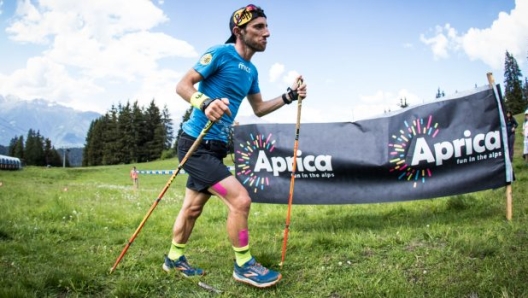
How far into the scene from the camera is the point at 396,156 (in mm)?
7340

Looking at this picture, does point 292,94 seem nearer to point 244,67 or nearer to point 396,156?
point 244,67

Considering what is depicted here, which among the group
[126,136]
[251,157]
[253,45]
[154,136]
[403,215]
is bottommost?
[403,215]

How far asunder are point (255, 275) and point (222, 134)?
1807 mm

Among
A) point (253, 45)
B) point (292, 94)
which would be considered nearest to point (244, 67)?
point (253, 45)

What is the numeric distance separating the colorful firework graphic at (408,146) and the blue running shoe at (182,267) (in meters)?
4.26

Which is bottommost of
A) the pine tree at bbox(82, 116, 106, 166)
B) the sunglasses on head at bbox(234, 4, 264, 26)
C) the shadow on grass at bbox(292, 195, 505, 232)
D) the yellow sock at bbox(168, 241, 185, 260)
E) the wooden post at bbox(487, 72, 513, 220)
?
the yellow sock at bbox(168, 241, 185, 260)

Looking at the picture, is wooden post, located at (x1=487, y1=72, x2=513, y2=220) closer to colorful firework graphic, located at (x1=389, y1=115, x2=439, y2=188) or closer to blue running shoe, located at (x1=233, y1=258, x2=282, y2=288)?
colorful firework graphic, located at (x1=389, y1=115, x2=439, y2=188)

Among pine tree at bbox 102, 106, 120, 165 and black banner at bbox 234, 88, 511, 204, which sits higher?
pine tree at bbox 102, 106, 120, 165

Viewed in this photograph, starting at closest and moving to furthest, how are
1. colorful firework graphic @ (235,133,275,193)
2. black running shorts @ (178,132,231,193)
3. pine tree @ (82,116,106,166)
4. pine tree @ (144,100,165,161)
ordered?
black running shorts @ (178,132,231,193), colorful firework graphic @ (235,133,275,193), pine tree @ (144,100,165,161), pine tree @ (82,116,106,166)

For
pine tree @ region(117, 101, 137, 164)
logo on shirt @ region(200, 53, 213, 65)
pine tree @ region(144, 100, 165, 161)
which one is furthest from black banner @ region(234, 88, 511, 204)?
pine tree @ region(117, 101, 137, 164)

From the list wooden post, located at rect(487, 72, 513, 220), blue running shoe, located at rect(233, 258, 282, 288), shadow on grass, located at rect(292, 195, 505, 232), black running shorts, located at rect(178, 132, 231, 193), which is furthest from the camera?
shadow on grass, located at rect(292, 195, 505, 232)

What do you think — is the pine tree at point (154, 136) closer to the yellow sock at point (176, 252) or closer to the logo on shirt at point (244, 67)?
the yellow sock at point (176, 252)

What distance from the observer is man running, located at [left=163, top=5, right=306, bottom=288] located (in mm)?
4574

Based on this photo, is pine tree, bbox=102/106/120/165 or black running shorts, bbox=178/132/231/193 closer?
black running shorts, bbox=178/132/231/193
